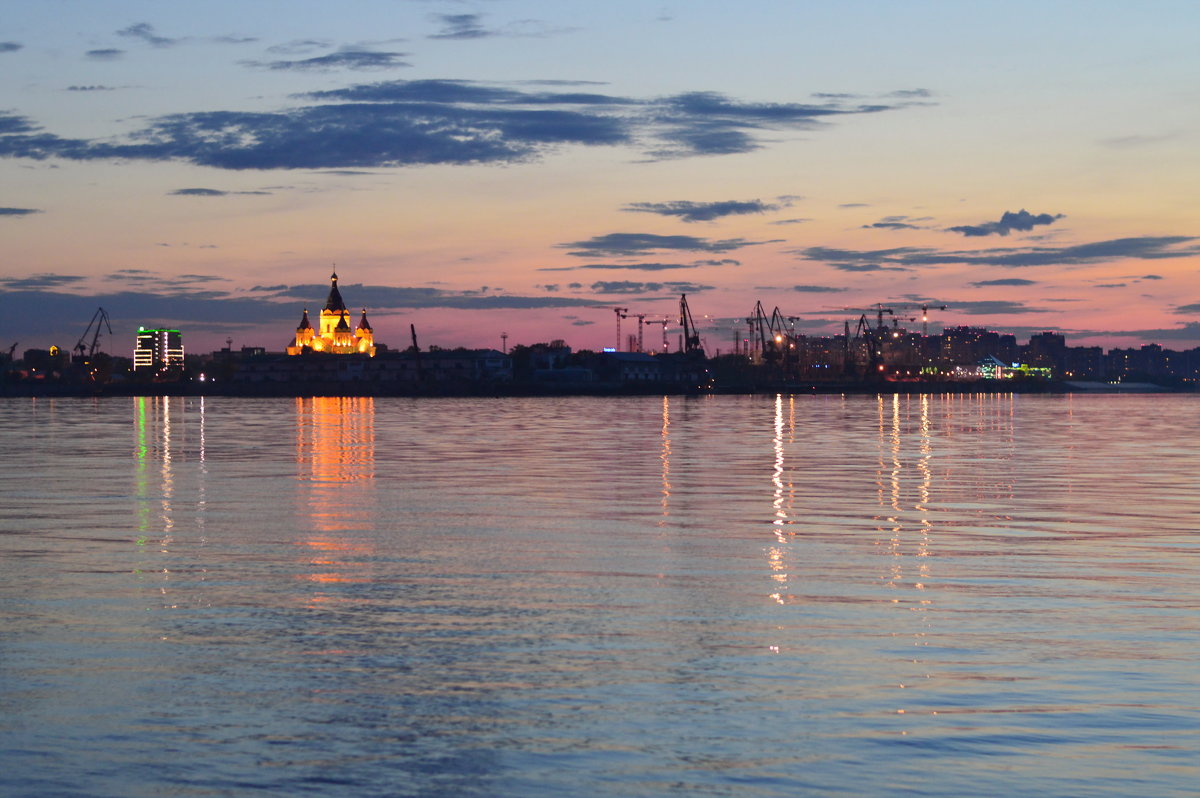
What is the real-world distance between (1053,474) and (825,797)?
104ft

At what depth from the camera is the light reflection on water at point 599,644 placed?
9.48m

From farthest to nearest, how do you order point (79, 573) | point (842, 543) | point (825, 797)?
point (842, 543), point (79, 573), point (825, 797)

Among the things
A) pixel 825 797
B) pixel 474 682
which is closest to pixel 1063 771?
pixel 825 797

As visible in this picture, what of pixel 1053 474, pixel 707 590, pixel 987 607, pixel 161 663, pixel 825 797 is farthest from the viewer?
pixel 1053 474

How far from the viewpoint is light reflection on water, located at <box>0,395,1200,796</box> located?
9477 millimetres

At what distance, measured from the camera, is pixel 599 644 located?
43.9 ft

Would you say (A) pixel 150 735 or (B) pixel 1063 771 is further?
(A) pixel 150 735

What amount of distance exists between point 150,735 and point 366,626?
170 inches

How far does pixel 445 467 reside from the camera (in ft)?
137

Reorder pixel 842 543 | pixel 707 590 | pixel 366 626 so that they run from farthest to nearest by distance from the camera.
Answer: pixel 842 543 → pixel 707 590 → pixel 366 626

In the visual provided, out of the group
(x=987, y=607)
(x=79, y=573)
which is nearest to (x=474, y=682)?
(x=987, y=607)

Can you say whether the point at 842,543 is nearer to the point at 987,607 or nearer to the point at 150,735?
the point at 987,607

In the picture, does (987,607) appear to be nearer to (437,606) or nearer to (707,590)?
(707,590)

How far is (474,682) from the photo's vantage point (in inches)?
461
